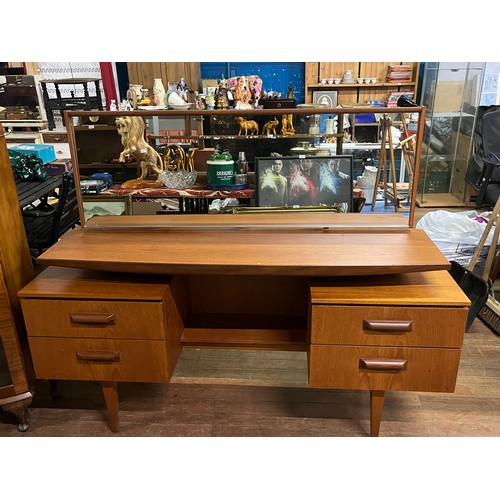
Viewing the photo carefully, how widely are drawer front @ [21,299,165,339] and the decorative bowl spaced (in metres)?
1.62

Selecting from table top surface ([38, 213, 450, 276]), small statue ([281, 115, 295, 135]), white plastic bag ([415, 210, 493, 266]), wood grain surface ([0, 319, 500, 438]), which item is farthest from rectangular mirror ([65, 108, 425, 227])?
wood grain surface ([0, 319, 500, 438])


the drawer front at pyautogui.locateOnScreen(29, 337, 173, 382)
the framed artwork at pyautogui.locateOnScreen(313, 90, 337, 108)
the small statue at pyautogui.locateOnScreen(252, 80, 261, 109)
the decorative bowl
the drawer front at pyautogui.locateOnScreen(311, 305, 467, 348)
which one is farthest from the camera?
the framed artwork at pyautogui.locateOnScreen(313, 90, 337, 108)

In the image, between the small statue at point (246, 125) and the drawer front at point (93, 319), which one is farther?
the small statue at point (246, 125)

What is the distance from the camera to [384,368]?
150 centimetres

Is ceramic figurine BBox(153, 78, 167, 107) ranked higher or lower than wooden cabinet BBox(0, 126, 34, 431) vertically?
higher

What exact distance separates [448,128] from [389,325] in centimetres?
395

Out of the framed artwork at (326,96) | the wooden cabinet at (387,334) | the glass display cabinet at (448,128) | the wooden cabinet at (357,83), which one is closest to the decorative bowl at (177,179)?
the wooden cabinet at (387,334)

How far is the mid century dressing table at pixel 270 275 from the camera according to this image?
4.75 ft

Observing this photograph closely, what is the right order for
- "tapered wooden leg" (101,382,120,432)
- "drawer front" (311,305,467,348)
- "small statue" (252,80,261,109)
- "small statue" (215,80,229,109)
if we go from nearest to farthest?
"drawer front" (311,305,467,348) < "tapered wooden leg" (101,382,120,432) < "small statue" (215,80,229,109) < "small statue" (252,80,261,109)

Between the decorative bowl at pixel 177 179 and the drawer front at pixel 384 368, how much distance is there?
1816 millimetres

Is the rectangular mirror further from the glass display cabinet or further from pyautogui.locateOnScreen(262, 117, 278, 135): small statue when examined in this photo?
the glass display cabinet

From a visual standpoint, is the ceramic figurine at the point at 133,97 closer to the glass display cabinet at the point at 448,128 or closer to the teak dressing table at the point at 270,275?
the teak dressing table at the point at 270,275

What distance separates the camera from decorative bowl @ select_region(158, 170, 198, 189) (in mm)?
3010

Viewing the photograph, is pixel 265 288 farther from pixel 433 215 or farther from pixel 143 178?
pixel 433 215
